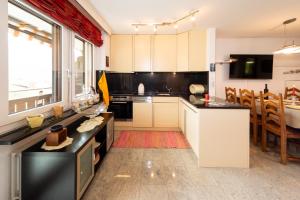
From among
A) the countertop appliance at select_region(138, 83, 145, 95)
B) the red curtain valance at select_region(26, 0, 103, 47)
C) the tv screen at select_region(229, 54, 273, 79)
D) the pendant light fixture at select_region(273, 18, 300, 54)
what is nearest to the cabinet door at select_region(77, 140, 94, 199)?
the red curtain valance at select_region(26, 0, 103, 47)

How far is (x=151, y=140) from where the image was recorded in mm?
4422

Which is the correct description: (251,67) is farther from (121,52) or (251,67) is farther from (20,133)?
(20,133)

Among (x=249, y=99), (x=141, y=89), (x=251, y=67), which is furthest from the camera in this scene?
(x=251, y=67)

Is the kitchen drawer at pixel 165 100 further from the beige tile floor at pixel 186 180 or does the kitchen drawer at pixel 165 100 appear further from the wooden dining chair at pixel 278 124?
the wooden dining chair at pixel 278 124

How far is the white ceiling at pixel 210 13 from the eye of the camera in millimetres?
3326

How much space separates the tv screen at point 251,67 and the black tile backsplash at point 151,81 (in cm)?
105

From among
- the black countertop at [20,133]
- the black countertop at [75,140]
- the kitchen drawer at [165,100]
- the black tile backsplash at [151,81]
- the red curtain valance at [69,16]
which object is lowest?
the black countertop at [75,140]

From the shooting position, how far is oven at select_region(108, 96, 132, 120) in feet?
16.9

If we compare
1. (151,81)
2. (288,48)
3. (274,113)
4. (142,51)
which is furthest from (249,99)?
(142,51)

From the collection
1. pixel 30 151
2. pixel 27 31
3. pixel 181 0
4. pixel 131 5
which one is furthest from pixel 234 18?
pixel 30 151

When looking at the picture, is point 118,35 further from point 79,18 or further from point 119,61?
point 79,18

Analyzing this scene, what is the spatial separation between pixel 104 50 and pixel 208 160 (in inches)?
Answer: 126

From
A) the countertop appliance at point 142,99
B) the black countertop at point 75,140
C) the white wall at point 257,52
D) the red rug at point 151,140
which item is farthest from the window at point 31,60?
the white wall at point 257,52

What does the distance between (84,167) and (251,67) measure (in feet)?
16.3
